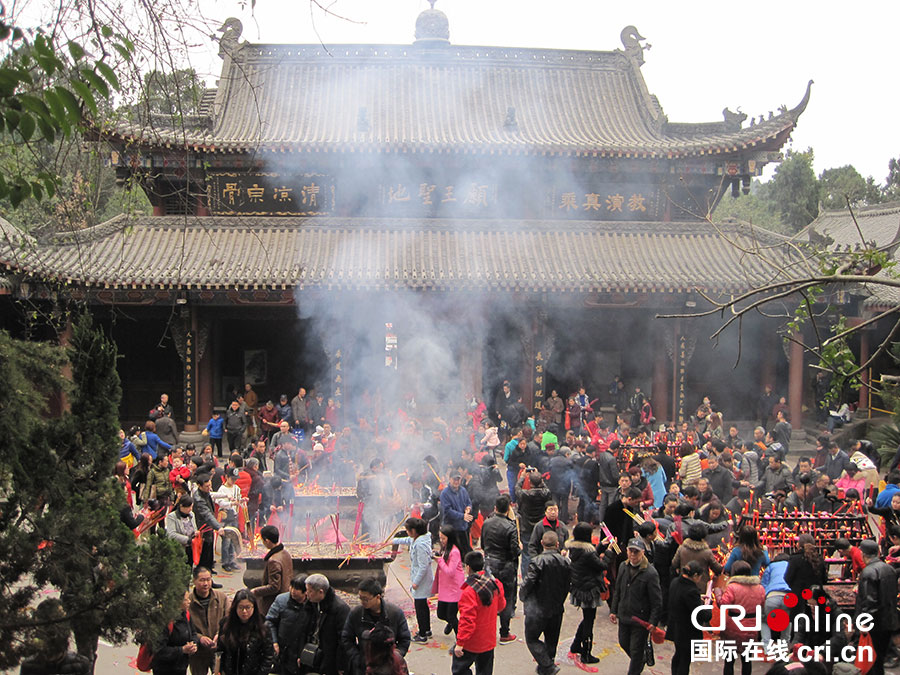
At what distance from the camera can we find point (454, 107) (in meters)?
21.1

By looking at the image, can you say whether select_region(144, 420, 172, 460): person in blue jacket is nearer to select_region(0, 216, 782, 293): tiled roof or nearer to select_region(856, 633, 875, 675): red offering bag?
select_region(0, 216, 782, 293): tiled roof

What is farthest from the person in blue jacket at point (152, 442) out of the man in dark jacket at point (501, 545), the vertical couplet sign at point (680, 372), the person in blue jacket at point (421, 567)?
the vertical couplet sign at point (680, 372)

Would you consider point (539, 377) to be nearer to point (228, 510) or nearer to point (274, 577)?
point (228, 510)

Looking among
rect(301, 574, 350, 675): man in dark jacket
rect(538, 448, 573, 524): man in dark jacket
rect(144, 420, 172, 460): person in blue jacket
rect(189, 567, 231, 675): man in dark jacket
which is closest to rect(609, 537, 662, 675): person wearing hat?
rect(301, 574, 350, 675): man in dark jacket

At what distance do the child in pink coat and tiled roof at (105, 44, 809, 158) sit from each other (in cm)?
1219

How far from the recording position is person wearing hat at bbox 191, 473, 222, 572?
8.74m

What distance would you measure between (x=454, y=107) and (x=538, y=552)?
15.3m

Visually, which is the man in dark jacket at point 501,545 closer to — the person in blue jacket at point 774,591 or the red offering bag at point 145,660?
the person in blue jacket at point 774,591

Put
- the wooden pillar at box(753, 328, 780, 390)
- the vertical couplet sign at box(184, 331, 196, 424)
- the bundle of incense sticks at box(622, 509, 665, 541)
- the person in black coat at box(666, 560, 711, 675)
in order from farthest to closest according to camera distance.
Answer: the wooden pillar at box(753, 328, 780, 390), the vertical couplet sign at box(184, 331, 196, 424), the bundle of incense sticks at box(622, 509, 665, 541), the person in black coat at box(666, 560, 711, 675)

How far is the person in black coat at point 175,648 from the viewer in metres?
5.74

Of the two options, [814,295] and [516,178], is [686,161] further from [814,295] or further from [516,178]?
[814,295]

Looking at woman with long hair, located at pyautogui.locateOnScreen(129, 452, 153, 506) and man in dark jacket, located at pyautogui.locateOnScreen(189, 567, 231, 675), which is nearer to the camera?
man in dark jacket, located at pyautogui.locateOnScreen(189, 567, 231, 675)

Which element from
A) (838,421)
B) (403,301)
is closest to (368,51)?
(403,301)

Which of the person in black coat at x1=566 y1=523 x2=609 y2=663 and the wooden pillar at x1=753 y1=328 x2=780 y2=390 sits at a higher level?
the wooden pillar at x1=753 y1=328 x2=780 y2=390
